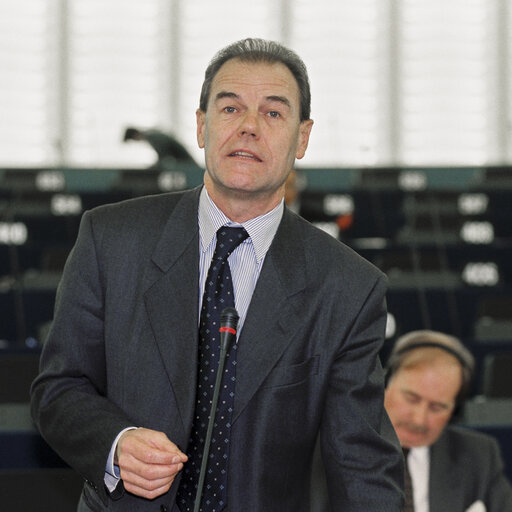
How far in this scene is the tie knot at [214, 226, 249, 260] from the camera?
6.20ft

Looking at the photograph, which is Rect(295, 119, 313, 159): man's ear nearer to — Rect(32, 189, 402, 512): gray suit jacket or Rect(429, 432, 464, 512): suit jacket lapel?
Rect(32, 189, 402, 512): gray suit jacket

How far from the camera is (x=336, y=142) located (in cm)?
1493

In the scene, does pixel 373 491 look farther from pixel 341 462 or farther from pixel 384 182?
pixel 384 182

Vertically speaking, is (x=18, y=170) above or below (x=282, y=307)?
above

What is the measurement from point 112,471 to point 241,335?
330mm

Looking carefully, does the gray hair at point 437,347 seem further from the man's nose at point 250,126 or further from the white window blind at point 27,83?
the white window blind at point 27,83

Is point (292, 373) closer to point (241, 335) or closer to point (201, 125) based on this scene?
point (241, 335)

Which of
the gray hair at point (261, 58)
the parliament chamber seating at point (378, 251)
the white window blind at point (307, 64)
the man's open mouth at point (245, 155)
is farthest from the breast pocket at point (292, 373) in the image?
the white window blind at point (307, 64)

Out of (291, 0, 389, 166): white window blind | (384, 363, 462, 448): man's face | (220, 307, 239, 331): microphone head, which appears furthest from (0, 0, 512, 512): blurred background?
(220, 307, 239, 331): microphone head

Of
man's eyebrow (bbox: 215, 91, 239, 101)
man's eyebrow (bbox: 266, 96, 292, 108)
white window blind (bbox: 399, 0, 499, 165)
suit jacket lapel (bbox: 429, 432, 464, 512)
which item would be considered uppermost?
white window blind (bbox: 399, 0, 499, 165)

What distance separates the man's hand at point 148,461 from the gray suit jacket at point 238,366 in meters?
0.07

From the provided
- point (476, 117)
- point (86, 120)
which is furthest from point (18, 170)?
point (476, 117)

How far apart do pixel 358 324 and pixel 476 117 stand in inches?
546

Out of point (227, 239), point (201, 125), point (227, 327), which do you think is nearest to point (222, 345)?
point (227, 327)
